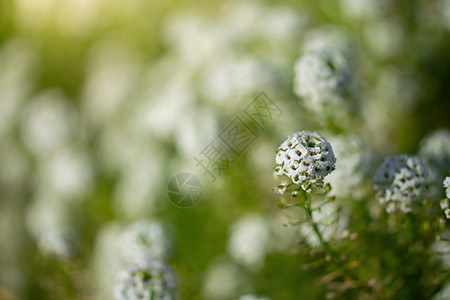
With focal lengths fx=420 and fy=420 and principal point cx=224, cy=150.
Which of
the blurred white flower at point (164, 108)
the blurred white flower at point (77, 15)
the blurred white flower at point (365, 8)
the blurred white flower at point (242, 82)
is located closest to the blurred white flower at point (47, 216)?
the blurred white flower at point (164, 108)

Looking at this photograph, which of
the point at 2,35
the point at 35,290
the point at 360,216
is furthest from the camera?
the point at 2,35

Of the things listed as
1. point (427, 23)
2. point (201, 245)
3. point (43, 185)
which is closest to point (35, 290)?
point (43, 185)

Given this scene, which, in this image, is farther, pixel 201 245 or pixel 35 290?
pixel 35 290

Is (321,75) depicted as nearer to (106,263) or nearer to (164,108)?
(164,108)

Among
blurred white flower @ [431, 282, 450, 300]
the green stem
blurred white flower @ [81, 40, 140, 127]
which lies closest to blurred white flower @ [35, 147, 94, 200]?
blurred white flower @ [81, 40, 140, 127]

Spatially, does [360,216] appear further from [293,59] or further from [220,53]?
[220,53]

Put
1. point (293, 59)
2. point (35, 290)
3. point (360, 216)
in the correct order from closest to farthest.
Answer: point (360, 216)
point (293, 59)
point (35, 290)
